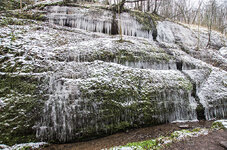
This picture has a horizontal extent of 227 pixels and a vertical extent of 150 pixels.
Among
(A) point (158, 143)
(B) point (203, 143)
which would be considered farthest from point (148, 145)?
(B) point (203, 143)

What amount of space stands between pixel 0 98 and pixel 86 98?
10.4 ft

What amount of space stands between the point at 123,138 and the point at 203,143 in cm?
281

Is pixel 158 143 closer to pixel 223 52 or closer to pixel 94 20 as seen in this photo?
pixel 94 20

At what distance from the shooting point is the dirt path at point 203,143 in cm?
389

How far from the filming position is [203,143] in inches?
162

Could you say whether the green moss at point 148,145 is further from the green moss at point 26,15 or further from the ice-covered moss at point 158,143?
the green moss at point 26,15

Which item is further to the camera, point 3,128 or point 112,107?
point 112,107

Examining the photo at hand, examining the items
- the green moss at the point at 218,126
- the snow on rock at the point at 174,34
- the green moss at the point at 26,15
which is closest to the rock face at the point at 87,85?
the green moss at the point at 26,15

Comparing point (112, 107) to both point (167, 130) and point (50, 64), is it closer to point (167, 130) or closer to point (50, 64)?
point (167, 130)

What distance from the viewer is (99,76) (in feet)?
19.0

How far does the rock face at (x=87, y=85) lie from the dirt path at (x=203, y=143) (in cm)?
164

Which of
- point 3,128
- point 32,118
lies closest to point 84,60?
point 32,118

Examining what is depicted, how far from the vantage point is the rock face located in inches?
179

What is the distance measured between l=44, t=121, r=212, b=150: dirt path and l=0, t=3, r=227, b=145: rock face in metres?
0.24
